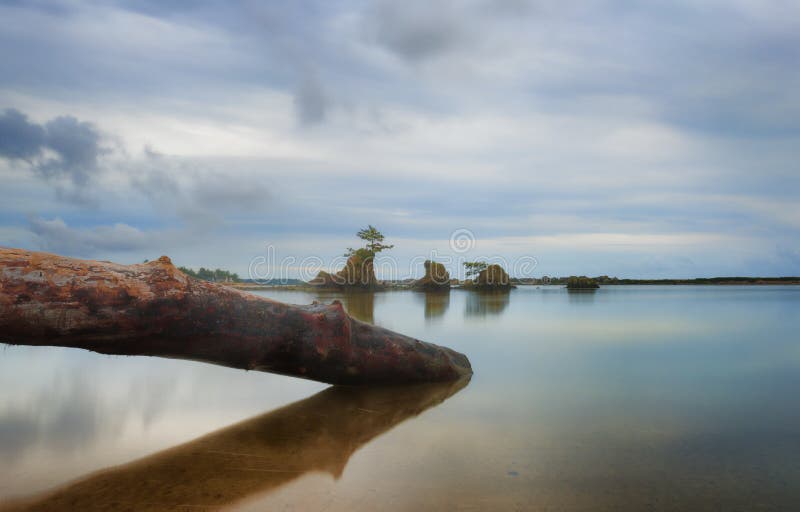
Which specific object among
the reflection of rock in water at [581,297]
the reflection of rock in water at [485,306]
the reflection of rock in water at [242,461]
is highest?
the reflection of rock in water at [581,297]

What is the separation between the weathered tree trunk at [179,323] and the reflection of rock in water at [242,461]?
57 centimetres

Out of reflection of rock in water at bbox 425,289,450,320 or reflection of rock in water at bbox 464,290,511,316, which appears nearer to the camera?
reflection of rock in water at bbox 425,289,450,320

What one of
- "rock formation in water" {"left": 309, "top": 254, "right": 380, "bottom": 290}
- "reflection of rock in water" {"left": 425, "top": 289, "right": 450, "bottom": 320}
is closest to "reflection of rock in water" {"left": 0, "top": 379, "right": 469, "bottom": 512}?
"reflection of rock in water" {"left": 425, "top": 289, "right": 450, "bottom": 320}

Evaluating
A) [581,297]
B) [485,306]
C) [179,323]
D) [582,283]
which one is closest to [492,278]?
[582,283]

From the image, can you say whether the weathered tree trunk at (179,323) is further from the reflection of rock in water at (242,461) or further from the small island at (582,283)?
the small island at (582,283)

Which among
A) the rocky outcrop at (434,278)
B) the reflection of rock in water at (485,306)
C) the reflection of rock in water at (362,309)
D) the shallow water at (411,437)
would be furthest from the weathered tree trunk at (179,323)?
the rocky outcrop at (434,278)

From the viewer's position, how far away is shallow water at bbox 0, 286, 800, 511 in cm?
287

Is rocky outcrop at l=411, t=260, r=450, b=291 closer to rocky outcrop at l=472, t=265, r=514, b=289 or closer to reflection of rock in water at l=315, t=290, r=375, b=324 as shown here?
rocky outcrop at l=472, t=265, r=514, b=289

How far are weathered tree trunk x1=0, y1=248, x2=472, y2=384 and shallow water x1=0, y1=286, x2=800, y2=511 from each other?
0.47m

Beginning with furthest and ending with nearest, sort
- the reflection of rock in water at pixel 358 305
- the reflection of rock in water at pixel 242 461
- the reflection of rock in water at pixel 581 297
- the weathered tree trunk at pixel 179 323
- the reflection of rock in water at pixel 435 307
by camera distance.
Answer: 1. the reflection of rock in water at pixel 581 297
2. the reflection of rock in water at pixel 435 307
3. the reflection of rock in water at pixel 358 305
4. the weathered tree trunk at pixel 179 323
5. the reflection of rock in water at pixel 242 461

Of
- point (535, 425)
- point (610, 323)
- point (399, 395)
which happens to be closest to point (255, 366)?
point (399, 395)

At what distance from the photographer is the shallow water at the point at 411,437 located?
113 inches

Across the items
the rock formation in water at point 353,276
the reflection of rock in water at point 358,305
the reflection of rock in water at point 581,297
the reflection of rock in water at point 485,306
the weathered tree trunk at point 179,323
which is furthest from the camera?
the rock formation in water at point 353,276

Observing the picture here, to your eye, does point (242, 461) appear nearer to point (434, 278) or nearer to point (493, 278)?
point (434, 278)
